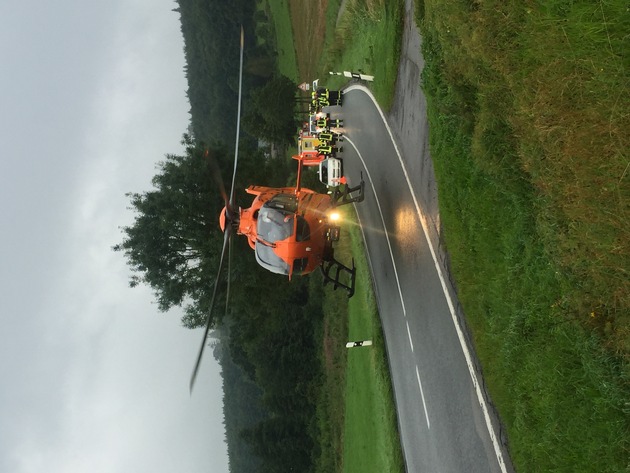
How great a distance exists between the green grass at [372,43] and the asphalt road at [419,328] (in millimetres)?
1804

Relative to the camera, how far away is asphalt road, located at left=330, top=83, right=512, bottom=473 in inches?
494

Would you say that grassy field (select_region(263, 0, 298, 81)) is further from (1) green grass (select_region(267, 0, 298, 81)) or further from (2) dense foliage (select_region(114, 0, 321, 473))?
(2) dense foliage (select_region(114, 0, 321, 473))

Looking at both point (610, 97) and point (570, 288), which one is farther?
point (570, 288)

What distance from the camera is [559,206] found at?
8.81 metres

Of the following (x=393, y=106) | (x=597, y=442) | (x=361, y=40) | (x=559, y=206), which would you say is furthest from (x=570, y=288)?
(x=361, y=40)

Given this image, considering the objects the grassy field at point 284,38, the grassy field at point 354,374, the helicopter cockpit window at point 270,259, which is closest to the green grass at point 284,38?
the grassy field at point 284,38

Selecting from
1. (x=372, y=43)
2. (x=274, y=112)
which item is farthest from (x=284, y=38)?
(x=372, y=43)

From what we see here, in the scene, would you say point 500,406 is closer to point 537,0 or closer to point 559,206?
point 559,206

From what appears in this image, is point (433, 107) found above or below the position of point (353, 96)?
below

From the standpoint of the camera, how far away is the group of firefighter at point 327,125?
27.7m

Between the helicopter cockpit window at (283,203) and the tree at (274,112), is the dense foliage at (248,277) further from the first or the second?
the helicopter cockpit window at (283,203)

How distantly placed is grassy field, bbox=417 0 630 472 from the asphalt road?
1.24m

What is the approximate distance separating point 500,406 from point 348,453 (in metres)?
17.2

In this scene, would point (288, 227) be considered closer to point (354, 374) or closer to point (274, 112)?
point (354, 374)
